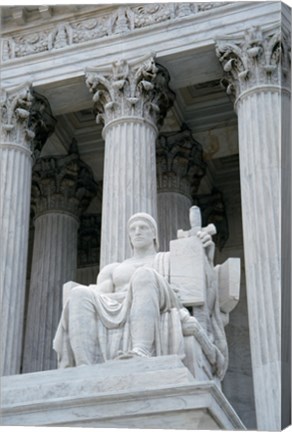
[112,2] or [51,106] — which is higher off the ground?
[112,2]

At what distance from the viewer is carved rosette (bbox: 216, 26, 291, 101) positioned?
19484 millimetres

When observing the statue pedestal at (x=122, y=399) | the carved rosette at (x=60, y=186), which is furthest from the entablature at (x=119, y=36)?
the statue pedestal at (x=122, y=399)

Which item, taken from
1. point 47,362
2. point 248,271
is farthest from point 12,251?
point 248,271

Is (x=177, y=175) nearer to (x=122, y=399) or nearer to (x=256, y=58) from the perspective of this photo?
(x=256, y=58)

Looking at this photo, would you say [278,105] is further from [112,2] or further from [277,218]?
[112,2]

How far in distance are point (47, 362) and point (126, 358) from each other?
9800 mm

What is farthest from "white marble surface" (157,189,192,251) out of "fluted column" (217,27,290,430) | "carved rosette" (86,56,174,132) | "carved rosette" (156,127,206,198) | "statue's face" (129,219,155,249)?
"statue's face" (129,219,155,249)

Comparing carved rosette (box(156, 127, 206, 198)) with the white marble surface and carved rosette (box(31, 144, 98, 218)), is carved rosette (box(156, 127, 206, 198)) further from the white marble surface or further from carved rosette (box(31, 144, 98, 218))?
carved rosette (box(31, 144, 98, 218))

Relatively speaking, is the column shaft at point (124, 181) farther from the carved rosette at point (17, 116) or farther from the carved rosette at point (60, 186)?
the carved rosette at point (60, 186)

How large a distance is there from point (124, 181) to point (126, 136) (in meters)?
1.06

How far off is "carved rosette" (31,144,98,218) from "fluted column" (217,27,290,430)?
5466mm

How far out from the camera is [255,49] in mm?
19656

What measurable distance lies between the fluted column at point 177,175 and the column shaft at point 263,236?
374cm

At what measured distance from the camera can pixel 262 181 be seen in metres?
18.3
